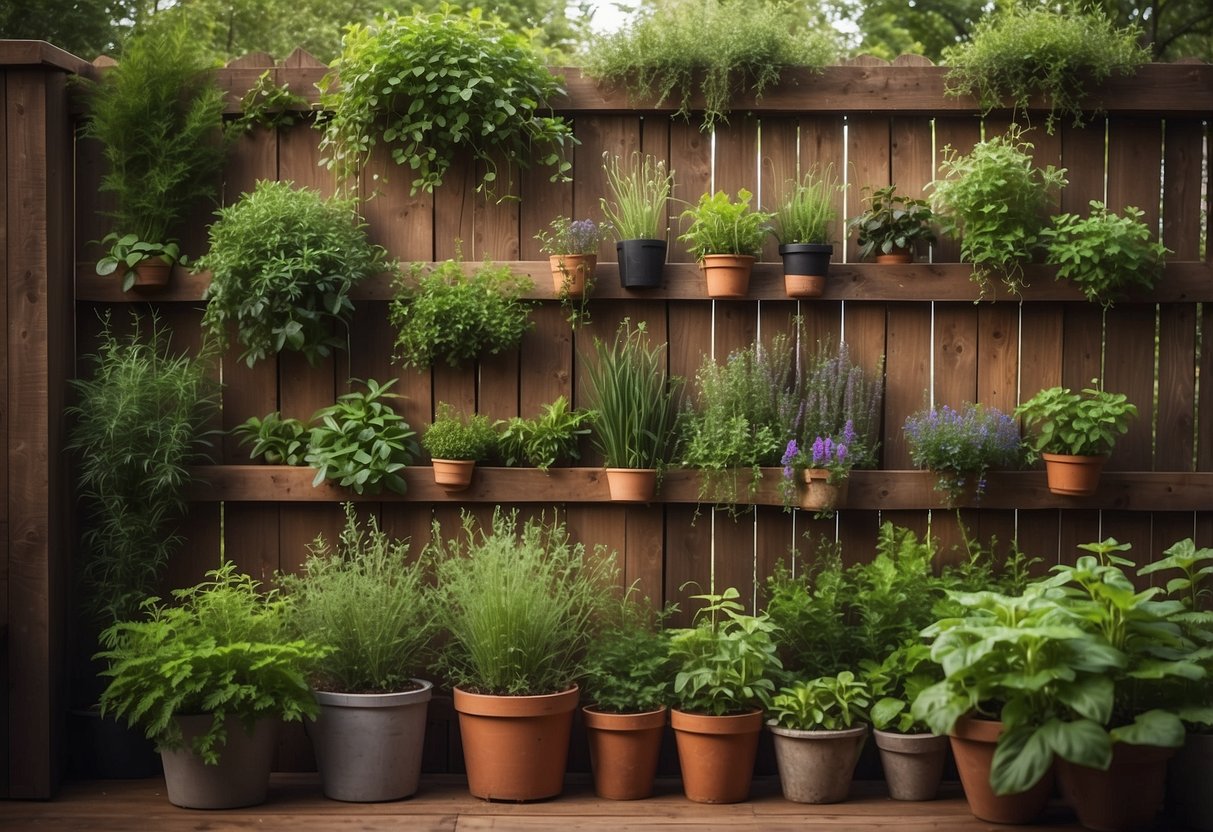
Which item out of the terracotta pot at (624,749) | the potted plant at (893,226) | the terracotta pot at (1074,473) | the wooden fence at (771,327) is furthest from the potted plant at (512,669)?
the terracotta pot at (1074,473)

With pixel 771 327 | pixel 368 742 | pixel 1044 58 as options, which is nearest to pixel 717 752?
pixel 368 742

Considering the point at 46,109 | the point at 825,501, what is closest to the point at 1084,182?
the point at 825,501

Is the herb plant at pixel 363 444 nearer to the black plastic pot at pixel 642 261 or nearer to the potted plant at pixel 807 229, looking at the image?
the black plastic pot at pixel 642 261

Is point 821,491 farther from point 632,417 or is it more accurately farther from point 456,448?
point 456,448

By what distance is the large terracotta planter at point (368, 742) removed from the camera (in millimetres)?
3898

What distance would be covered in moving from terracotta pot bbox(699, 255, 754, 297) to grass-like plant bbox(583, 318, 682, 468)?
0.33 metres

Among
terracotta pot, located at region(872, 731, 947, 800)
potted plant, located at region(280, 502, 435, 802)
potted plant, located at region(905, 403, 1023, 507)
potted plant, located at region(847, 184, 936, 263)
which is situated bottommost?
terracotta pot, located at region(872, 731, 947, 800)

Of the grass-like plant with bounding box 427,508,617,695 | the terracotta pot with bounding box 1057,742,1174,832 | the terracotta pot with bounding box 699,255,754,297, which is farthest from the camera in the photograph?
the terracotta pot with bounding box 699,255,754,297

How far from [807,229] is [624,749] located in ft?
6.60

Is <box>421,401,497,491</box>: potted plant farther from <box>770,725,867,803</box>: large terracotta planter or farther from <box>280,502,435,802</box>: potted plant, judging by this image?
<box>770,725,867,803</box>: large terracotta planter

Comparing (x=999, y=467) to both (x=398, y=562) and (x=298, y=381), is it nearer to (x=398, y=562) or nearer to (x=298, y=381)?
(x=398, y=562)

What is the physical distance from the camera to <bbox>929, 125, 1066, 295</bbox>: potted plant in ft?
13.5

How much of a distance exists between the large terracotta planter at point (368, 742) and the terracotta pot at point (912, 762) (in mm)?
1627

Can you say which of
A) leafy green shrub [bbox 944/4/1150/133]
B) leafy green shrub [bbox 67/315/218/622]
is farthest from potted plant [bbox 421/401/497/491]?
leafy green shrub [bbox 944/4/1150/133]
